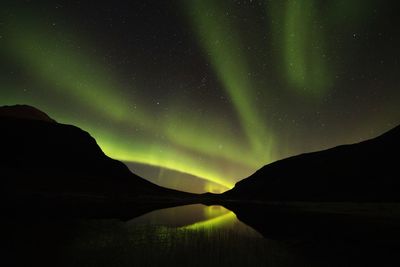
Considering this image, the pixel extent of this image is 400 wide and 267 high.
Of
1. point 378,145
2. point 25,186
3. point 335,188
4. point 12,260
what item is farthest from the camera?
point 378,145

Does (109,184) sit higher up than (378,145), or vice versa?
(378,145)

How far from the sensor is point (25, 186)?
125 metres

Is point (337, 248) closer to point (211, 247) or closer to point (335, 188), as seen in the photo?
point (211, 247)

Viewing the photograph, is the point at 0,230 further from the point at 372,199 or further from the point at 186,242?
the point at 372,199

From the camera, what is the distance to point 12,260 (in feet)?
47.3

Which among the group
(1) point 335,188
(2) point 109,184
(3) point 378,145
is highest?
(3) point 378,145

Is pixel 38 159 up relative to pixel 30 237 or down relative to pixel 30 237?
up

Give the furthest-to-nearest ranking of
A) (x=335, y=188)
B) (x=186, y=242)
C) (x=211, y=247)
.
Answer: (x=335, y=188)
(x=186, y=242)
(x=211, y=247)

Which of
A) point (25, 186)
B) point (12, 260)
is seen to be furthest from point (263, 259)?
point (25, 186)

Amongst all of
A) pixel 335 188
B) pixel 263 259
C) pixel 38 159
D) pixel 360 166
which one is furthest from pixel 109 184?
pixel 263 259

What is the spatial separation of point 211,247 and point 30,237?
529 inches

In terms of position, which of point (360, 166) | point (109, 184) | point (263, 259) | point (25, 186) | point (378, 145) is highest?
point (378, 145)

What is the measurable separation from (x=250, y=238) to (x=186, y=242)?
6431 mm

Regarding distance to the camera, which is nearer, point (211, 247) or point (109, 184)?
point (211, 247)
